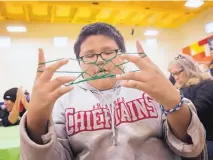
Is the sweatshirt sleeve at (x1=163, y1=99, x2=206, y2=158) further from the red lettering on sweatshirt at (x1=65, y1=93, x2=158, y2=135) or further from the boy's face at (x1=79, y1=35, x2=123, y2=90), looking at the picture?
the boy's face at (x1=79, y1=35, x2=123, y2=90)

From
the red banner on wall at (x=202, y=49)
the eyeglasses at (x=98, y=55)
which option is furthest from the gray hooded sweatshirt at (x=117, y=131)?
the red banner on wall at (x=202, y=49)

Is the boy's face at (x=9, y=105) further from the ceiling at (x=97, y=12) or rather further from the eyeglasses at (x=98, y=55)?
the ceiling at (x=97, y=12)

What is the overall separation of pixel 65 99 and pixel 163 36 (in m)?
5.53

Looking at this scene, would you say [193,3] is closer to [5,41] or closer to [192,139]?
[5,41]

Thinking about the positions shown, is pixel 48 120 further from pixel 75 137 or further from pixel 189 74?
pixel 189 74

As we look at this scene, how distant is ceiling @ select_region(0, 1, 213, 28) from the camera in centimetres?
464

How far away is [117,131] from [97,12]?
4702 millimetres

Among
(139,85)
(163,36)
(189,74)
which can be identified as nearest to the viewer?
(139,85)

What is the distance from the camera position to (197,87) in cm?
146

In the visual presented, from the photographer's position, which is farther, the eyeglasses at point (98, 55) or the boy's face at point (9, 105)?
the boy's face at point (9, 105)

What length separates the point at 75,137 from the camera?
0.69 m

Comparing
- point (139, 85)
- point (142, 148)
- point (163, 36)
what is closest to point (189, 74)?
point (142, 148)

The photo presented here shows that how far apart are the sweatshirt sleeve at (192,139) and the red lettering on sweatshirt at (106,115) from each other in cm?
8

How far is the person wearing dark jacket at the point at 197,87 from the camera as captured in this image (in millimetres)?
1337
